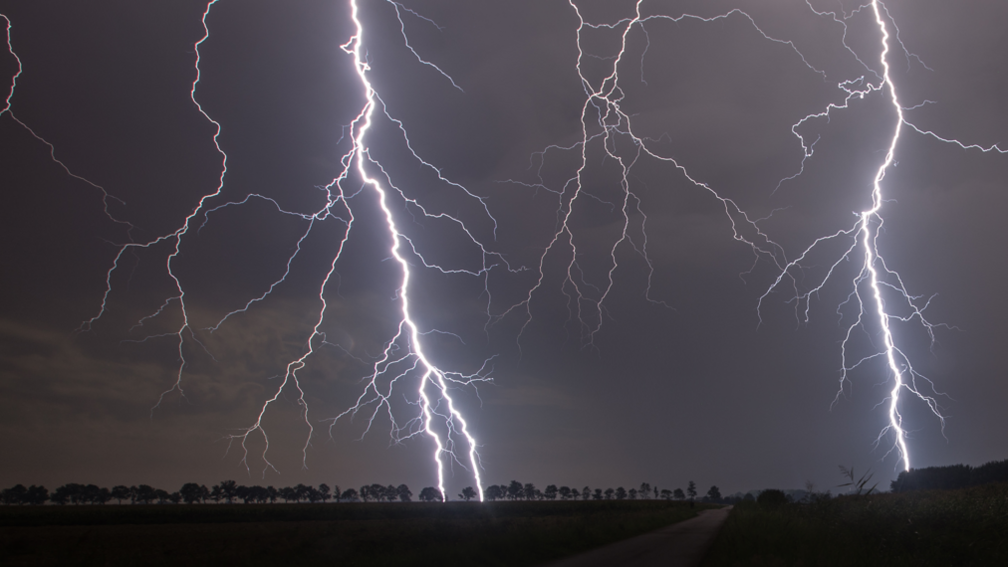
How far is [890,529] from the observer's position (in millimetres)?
9547

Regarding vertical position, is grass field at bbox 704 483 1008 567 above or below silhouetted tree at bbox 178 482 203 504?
above

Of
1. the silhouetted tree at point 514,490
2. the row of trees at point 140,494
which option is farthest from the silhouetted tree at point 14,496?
the silhouetted tree at point 514,490

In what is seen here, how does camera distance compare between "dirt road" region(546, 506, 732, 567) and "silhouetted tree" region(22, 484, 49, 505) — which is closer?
"dirt road" region(546, 506, 732, 567)

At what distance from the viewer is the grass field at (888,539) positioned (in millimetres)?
8102

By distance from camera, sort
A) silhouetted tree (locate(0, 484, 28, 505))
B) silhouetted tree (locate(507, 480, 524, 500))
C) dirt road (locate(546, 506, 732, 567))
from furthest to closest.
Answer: silhouetted tree (locate(507, 480, 524, 500))
silhouetted tree (locate(0, 484, 28, 505))
dirt road (locate(546, 506, 732, 567))

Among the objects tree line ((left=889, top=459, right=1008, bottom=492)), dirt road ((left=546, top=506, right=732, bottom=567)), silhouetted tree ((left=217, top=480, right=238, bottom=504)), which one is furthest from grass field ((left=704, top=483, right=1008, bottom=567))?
silhouetted tree ((left=217, top=480, right=238, bottom=504))

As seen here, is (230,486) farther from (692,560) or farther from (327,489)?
(692,560)

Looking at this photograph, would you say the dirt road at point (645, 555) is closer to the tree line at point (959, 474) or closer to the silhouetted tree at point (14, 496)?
the tree line at point (959, 474)

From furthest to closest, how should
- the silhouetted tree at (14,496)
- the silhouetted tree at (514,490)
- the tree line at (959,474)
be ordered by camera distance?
the silhouetted tree at (514,490)
the silhouetted tree at (14,496)
the tree line at (959,474)

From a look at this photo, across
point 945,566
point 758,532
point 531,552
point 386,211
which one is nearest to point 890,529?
point 945,566

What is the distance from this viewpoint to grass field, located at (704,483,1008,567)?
8.10 meters

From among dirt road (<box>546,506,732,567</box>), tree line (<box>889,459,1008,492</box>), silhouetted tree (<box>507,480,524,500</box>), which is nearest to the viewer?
dirt road (<box>546,506,732,567</box>)

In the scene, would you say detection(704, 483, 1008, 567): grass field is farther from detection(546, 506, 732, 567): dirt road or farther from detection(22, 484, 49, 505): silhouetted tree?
detection(22, 484, 49, 505): silhouetted tree

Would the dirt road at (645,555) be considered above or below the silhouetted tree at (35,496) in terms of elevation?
above
